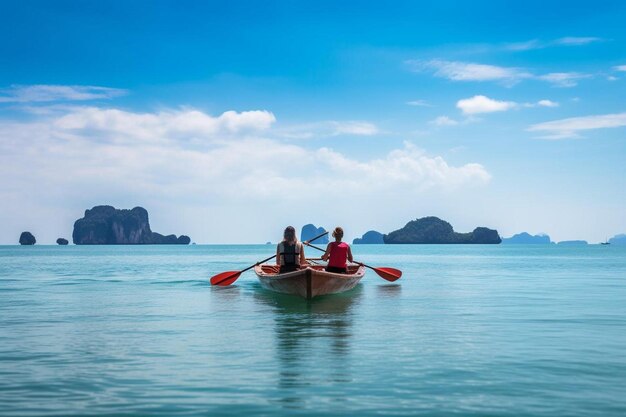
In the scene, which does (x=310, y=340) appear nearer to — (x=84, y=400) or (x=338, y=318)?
(x=338, y=318)

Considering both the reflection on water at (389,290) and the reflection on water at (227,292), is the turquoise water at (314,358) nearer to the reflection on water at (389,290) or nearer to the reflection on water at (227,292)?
the reflection on water at (227,292)

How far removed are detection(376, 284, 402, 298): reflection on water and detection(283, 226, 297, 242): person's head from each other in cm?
583

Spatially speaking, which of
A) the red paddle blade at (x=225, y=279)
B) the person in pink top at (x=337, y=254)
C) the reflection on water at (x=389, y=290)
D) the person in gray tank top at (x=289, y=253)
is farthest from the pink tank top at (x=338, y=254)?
the red paddle blade at (x=225, y=279)

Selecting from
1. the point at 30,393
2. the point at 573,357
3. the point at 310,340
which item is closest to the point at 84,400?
the point at 30,393

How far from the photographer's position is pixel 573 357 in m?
12.4

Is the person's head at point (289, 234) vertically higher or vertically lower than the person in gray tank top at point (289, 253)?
higher

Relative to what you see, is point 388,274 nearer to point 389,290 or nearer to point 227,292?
point 389,290

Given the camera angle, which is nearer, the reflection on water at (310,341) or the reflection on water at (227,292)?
the reflection on water at (310,341)

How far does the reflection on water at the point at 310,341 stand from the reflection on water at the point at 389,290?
9.71ft

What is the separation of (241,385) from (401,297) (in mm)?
17041

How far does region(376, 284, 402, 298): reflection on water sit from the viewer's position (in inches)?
1071

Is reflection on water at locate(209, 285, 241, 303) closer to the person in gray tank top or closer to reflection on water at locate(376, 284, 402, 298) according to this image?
the person in gray tank top

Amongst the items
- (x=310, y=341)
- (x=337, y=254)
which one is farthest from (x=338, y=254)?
(x=310, y=341)

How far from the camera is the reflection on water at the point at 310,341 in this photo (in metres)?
10.3
